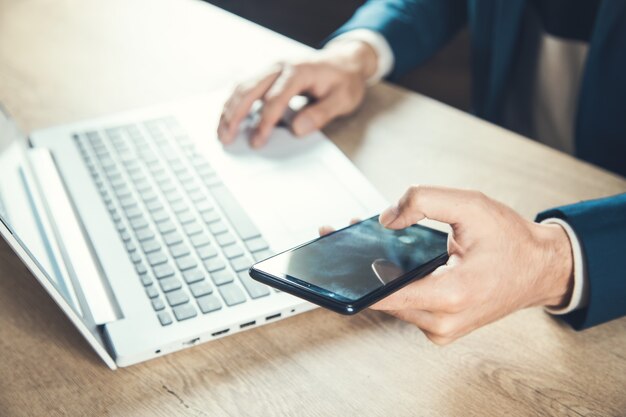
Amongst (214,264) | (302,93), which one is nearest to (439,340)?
(214,264)

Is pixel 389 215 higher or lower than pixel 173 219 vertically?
higher

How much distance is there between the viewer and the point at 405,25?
3.45 feet

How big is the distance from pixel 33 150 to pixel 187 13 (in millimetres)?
494

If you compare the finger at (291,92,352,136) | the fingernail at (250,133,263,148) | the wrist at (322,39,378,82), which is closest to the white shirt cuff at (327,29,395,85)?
the wrist at (322,39,378,82)

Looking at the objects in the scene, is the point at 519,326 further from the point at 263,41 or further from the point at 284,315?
the point at 263,41

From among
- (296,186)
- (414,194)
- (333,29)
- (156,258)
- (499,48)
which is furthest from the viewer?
(333,29)

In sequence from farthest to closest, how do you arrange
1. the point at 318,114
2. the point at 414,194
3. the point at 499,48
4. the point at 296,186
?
the point at 499,48 → the point at 318,114 → the point at 296,186 → the point at 414,194

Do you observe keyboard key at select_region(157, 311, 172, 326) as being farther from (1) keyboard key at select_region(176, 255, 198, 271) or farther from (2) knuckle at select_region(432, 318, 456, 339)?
(2) knuckle at select_region(432, 318, 456, 339)

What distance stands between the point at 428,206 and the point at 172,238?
28 cm

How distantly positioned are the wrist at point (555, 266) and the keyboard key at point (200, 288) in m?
0.31

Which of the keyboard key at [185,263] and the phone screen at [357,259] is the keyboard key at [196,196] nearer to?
the keyboard key at [185,263]

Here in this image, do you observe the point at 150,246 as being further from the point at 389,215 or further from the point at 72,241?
the point at 389,215

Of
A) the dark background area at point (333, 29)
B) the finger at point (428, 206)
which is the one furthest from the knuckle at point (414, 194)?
the dark background area at point (333, 29)

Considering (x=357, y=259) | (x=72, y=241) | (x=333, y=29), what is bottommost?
(x=333, y=29)
